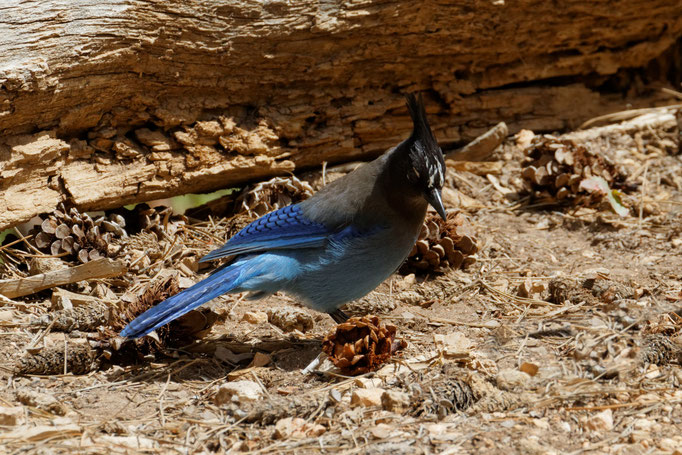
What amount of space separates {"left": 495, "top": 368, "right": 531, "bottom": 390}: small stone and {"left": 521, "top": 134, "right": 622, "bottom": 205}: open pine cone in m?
2.13

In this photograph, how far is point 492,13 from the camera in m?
4.73

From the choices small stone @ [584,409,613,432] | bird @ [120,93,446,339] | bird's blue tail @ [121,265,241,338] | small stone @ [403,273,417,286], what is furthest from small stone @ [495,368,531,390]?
small stone @ [403,273,417,286]

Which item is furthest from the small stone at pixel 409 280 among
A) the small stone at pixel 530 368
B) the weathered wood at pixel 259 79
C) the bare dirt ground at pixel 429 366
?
the small stone at pixel 530 368

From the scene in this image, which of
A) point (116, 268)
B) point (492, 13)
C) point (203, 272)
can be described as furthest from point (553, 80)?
point (116, 268)

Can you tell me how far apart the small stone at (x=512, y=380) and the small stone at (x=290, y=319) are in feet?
3.96

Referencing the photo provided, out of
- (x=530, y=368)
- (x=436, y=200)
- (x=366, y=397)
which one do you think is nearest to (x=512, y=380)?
(x=530, y=368)

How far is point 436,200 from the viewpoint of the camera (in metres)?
3.25

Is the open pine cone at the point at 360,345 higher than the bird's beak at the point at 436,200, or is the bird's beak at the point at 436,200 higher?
the bird's beak at the point at 436,200

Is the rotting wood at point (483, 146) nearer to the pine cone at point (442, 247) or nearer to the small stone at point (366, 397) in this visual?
the pine cone at point (442, 247)

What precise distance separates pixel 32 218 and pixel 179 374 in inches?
52.5

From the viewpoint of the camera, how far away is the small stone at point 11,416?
96.4 inches

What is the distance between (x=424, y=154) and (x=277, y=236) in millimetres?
733

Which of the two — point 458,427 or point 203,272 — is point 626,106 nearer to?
point 203,272

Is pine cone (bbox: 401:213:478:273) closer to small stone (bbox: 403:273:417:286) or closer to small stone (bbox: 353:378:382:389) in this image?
→ small stone (bbox: 403:273:417:286)
